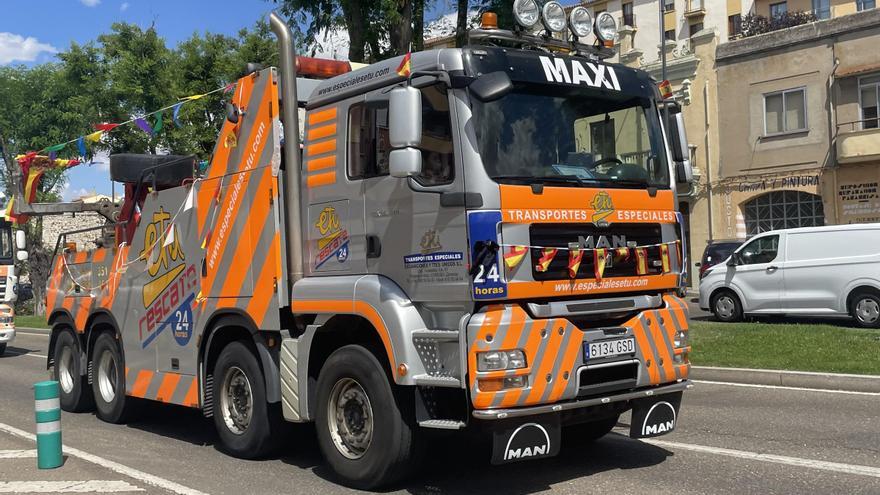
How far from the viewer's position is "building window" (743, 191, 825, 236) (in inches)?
1183

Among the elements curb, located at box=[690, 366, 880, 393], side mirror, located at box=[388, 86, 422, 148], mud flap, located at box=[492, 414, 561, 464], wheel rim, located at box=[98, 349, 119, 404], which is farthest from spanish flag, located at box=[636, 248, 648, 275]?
wheel rim, located at box=[98, 349, 119, 404]

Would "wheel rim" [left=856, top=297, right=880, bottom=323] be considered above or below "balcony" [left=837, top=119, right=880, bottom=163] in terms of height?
below

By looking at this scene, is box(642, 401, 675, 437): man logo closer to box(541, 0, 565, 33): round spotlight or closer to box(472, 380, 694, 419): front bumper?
box(472, 380, 694, 419): front bumper

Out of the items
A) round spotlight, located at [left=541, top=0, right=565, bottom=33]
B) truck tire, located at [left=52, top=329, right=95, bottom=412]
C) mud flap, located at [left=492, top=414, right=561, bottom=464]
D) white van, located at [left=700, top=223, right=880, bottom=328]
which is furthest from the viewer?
white van, located at [left=700, top=223, right=880, bottom=328]

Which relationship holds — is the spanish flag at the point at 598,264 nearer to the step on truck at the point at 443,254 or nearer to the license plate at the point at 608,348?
the step on truck at the point at 443,254

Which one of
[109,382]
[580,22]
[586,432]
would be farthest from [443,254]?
[109,382]

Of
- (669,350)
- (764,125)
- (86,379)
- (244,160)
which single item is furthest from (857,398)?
(764,125)

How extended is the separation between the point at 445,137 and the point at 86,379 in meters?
6.43

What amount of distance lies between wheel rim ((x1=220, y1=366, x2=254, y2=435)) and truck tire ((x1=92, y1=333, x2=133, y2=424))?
2181mm

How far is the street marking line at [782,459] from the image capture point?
6.18 metres

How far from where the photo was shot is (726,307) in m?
18.1

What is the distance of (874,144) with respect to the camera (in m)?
28.0

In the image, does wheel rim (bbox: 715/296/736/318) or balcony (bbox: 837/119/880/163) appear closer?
wheel rim (bbox: 715/296/736/318)

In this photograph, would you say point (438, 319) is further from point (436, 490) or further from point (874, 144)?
point (874, 144)
